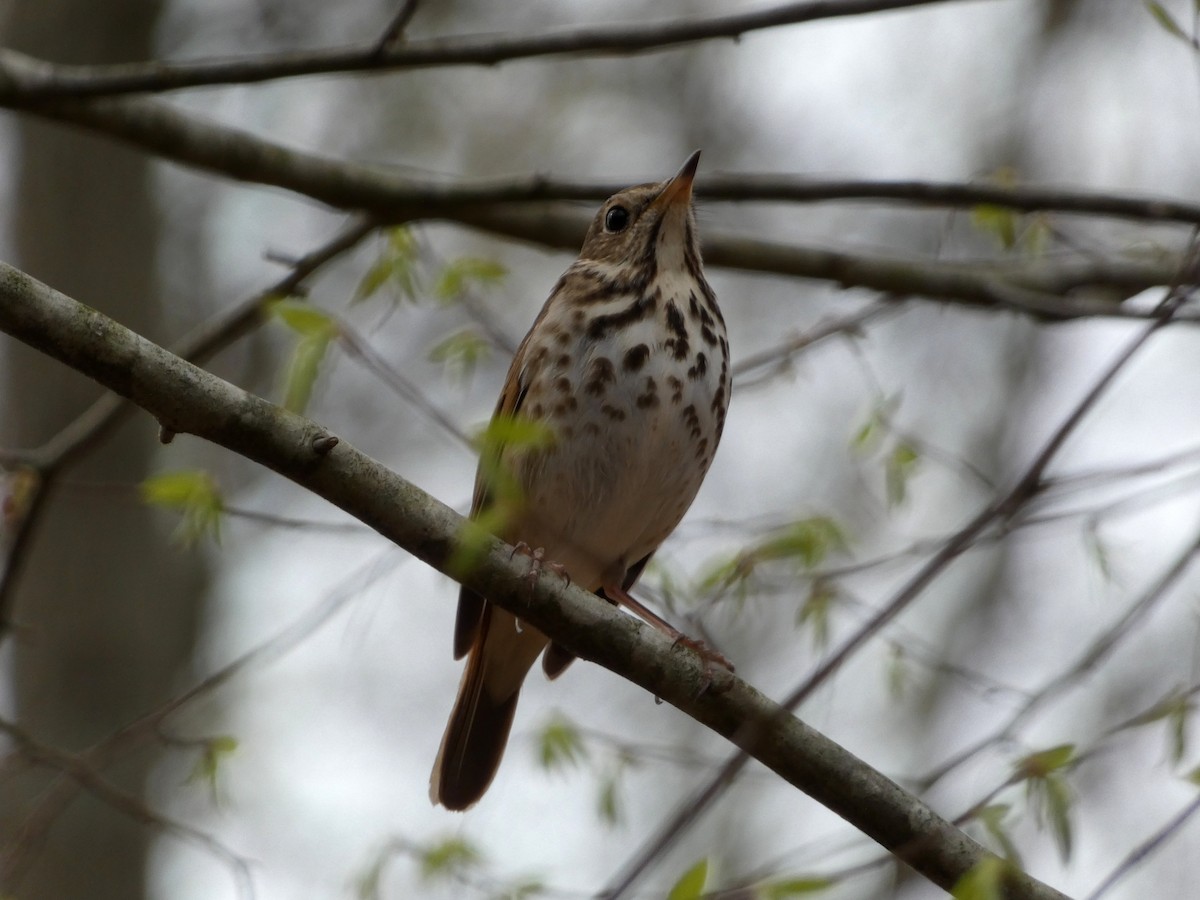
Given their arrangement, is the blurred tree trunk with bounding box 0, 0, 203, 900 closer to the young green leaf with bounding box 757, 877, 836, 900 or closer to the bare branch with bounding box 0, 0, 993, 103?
the bare branch with bounding box 0, 0, 993, 103

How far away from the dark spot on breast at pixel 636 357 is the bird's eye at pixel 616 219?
849mm

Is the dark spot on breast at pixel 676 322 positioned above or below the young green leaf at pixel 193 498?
above

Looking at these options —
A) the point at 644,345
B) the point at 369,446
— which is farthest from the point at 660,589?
the point at 369,446

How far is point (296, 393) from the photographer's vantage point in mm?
3629

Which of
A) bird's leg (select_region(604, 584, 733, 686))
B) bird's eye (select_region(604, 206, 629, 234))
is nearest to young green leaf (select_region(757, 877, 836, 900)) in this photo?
bird's leg (select_region(604, 584, 733, 686))

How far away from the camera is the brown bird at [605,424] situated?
212 inches

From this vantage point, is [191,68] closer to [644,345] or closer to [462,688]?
[644,345]

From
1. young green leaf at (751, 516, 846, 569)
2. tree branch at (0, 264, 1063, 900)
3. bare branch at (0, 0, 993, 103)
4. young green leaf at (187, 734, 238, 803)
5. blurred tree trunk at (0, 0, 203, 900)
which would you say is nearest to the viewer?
tree branch at (0, 264, 1063, 900)

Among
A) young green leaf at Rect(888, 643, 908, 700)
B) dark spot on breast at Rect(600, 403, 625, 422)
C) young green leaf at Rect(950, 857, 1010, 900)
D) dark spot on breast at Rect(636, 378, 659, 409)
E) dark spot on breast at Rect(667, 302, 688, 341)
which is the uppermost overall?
dark spot on breast at Rect(667, 302, 688, 341)

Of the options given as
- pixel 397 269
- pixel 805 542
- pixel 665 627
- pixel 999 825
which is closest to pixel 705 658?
pixel 805 542

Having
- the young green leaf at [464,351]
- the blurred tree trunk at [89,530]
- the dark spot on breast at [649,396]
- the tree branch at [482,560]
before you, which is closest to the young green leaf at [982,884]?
the tree branch at [482,560]

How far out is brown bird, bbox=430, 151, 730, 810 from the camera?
5391 mm

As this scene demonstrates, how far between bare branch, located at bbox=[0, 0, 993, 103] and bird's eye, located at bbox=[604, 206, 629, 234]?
3.39ft

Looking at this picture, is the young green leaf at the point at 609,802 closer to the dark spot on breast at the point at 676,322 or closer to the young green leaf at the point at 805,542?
the young green leaf at the point at 805,542
